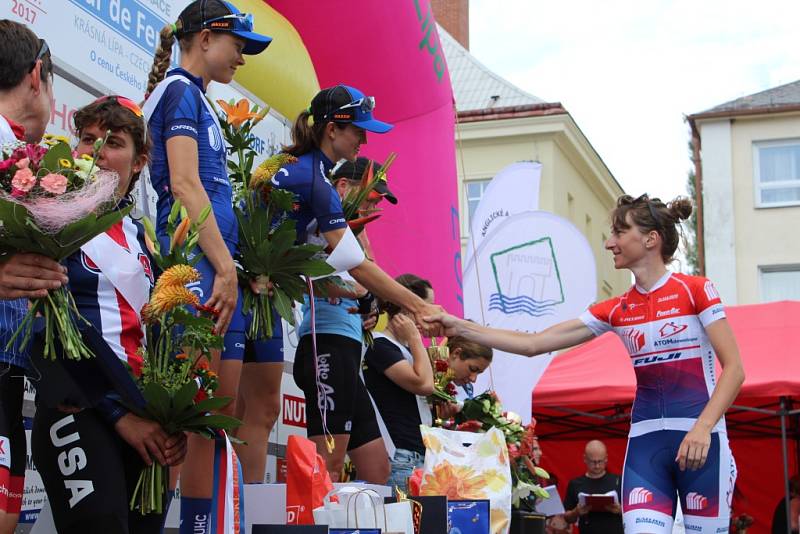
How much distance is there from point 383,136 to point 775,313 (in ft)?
21.0

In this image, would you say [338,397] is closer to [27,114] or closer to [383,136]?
[27,114]

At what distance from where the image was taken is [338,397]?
5.10m

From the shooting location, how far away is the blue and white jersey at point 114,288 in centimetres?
309

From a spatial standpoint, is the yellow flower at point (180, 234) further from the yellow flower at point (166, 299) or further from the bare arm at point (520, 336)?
the bare arm at point (520, 336)

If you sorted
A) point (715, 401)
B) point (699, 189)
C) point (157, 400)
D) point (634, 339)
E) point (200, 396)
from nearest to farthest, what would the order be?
point (157, 400), point (200, 396), point (715, 401), point (634, 339), point (699, 189)

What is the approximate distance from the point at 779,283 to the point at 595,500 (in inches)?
873

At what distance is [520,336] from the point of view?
5.71 m

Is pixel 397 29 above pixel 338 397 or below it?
above

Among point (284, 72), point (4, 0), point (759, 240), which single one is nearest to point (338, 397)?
point (4, 0)

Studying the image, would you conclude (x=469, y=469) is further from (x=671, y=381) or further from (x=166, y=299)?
(x=166, y=299)

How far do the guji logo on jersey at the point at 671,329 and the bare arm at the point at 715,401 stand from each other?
12 cm

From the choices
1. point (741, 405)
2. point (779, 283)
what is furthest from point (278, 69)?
→ point (779, 283)

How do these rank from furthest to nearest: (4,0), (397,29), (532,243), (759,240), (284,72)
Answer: (759,240), (532,243), (397,29), (284,72), (4,0)

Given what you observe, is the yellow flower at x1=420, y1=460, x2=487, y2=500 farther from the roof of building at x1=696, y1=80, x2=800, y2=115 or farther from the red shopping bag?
the roof of building at x1=696, y1=80, x2=800, y2=115
